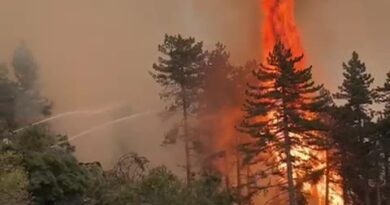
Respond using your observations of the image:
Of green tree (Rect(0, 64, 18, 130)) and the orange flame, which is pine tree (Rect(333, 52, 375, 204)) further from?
green tree (Rect(0, 64, 18, 130))

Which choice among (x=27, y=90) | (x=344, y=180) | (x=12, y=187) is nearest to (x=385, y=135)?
(x=344, y=180)

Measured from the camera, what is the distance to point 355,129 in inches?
1656

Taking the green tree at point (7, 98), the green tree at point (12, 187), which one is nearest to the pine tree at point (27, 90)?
the green tree at point (7, 98)

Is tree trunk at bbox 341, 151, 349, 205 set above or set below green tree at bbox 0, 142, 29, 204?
below

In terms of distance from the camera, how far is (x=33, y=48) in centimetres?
6825

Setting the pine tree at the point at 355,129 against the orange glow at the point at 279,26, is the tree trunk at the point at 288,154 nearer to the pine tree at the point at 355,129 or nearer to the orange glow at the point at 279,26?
the pine tree at the point at 355,129

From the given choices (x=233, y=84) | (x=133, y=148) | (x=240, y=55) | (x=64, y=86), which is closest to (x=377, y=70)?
(x=240, y=55)

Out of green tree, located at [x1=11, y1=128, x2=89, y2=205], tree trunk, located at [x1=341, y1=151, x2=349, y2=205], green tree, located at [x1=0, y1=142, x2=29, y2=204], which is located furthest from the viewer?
tree trunk, located at [x1=341, y1=151, x2=349, y2=205]

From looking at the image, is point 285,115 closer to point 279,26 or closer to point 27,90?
point 279,26

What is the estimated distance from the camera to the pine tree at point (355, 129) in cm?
4217

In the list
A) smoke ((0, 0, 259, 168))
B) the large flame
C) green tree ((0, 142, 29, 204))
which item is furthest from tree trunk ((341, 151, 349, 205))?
the large flame

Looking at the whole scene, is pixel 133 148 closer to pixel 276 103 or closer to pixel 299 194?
pixel 299 194

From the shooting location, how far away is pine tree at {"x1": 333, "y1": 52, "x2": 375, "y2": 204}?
1660 inches

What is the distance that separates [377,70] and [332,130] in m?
29.4
